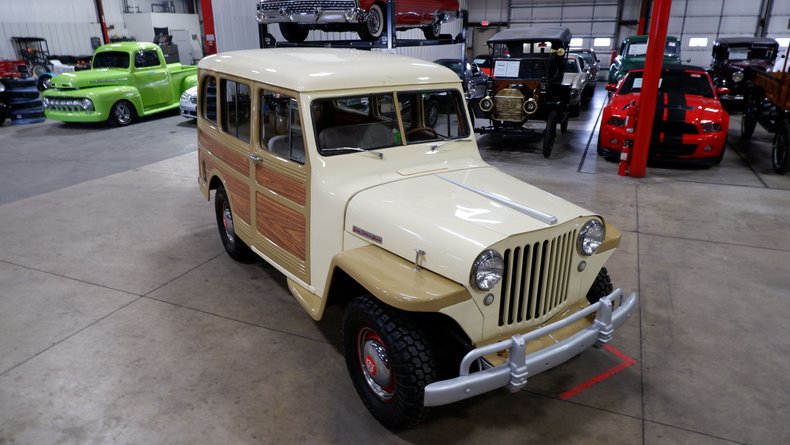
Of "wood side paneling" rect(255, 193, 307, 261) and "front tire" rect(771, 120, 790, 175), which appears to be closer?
"wood side paneling" rect(255, 193, 307, 261)

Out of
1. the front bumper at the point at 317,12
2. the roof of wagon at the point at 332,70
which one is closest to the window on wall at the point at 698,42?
the front bumper at the point at 317,12

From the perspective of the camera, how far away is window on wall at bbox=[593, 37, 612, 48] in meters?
24.0

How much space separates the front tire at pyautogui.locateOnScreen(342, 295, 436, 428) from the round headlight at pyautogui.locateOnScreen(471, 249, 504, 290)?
16.6 inches

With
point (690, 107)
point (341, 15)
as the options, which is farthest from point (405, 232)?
point (690, 107)

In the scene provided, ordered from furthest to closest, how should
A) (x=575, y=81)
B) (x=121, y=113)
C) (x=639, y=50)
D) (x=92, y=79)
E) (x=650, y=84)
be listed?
(x=639, y=50)
(x=575, y=81)
(x=121, y=113)
(x=92, y=79)
(x=650, y=84)

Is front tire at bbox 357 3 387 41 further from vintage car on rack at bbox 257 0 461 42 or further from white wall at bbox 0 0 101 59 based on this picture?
white wall at bbox 0 0 101 59

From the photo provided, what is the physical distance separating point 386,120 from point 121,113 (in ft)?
34.2

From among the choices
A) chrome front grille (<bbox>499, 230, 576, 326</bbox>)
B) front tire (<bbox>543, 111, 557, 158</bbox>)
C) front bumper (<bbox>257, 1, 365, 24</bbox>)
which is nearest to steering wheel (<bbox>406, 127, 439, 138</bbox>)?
chrome front grille (<bbox>499, 230, 576, 326</bbox>)

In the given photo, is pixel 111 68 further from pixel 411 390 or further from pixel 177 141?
pixel 411 390

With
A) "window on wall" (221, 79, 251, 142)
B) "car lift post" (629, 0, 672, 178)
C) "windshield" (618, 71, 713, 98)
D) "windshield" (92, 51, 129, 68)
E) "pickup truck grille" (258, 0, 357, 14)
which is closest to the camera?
"window on wall" (221, 79, 251, 142)

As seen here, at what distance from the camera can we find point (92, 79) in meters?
11.4

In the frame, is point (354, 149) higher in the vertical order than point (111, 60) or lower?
lower

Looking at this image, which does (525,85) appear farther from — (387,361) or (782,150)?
(387,361)

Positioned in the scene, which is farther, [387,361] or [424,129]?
[424,129]
